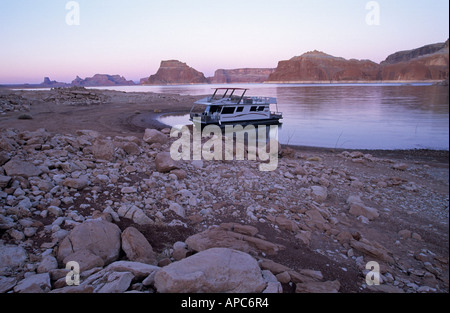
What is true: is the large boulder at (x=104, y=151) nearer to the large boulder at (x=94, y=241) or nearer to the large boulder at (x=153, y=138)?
the large boulder at (x=153, y=138)

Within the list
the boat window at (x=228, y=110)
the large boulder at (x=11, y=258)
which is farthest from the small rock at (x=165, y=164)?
the boat window at (x=228, y=110)

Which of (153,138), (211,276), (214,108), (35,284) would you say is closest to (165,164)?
(153,138)

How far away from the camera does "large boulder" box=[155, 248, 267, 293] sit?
2.62 metres

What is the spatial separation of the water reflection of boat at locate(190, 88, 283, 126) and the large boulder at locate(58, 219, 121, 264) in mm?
18281

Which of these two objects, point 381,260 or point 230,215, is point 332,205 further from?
point 230,215

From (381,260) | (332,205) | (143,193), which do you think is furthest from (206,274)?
(332,205)

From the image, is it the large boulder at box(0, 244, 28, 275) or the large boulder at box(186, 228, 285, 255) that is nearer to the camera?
the large boulder at box(0, 244, 28, 275)

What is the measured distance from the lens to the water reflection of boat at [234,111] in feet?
74.8

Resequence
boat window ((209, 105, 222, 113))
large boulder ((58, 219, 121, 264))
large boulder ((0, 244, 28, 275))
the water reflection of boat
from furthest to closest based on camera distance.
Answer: boat window ((209, 105, 222, 113)) → the water reflection of boat → large boulder ((58, 219, 121, 264)) → large boulder ((0, 244, 28, 275))

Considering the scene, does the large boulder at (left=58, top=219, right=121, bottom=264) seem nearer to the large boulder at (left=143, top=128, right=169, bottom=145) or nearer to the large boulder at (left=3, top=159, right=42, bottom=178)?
the large boulder at (left=3, top=159, right=42, bottom=178)

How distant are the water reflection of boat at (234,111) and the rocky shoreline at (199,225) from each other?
1411cm

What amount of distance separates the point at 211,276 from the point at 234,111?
72.9 ft

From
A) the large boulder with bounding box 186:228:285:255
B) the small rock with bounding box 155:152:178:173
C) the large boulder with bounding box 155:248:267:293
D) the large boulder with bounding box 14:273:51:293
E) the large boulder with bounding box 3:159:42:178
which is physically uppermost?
the large boulder with bounding box 3:159:42:178

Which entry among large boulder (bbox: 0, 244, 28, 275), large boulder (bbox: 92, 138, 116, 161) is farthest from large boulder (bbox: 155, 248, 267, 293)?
large boulder (bbox: 92, 138, 116, 161)
